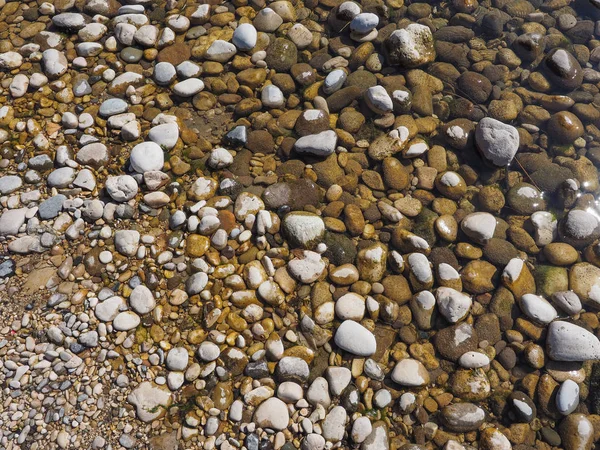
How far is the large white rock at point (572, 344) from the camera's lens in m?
3.10

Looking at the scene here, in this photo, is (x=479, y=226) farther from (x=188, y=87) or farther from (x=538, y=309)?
(x=188, y=87)

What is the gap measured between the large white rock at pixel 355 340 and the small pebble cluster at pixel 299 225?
0.02 metres

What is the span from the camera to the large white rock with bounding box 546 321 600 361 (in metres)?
3.10

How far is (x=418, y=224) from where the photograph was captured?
3.65 metres

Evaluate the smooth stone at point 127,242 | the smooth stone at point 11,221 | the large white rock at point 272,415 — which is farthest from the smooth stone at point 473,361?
the smooth stone at point 11,221

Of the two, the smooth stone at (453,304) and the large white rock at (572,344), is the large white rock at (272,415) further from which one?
the large white rock at (572,344)

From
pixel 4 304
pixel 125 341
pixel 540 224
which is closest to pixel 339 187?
pixel 540 224

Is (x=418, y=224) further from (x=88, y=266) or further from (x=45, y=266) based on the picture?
(x=45, y=266)

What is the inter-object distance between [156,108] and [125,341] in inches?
85.7

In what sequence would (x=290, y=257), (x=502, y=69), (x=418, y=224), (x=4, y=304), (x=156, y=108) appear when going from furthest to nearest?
(x=502, y=69) < (x=156, y=108) < (x=418, y=224) < (x=290, y=257) < (x=4, y=304)

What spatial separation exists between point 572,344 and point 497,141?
177cm

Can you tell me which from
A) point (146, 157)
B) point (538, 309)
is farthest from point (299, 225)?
point (538, 309)

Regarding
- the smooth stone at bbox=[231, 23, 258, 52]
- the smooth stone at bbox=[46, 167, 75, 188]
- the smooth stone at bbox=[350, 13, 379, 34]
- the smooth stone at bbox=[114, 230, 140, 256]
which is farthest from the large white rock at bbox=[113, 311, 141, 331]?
the smooth stone at bbox=[350, 13, 379, 34]

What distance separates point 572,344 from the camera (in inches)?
122
